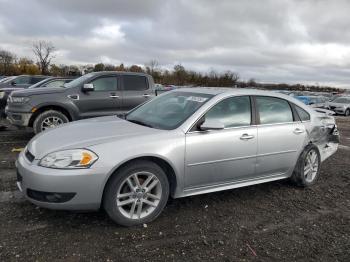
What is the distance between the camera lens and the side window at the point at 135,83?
879 cm

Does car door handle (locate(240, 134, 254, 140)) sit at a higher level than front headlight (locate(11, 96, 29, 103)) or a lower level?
lower

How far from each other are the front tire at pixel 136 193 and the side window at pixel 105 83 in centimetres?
524

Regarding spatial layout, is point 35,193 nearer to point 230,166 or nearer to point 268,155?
point 230,166

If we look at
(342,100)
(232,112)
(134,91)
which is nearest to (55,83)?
(134,91)

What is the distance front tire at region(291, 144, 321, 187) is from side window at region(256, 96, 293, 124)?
0.60 meters

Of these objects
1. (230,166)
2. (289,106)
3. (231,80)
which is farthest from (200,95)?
(231,80)

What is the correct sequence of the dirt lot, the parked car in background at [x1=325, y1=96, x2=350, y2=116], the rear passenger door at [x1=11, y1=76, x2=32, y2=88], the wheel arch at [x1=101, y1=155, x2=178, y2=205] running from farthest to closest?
the parked car in background at [x1=325, y1=96, x2=350, y2=116]
the rear passenger door at [x1=11, y1=76, x2=32, y2=88]
the wheel arch at [x1=101, y1=155, x2=178, y2=205]
the dirt lot

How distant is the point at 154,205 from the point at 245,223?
42.5 inches

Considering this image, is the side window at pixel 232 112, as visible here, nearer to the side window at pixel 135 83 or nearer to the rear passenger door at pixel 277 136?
the rear passenger door at pixel 277 136

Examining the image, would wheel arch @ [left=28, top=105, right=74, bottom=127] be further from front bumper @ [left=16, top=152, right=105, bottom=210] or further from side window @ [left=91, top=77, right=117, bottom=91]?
front bumper @ [left=16, top=152, right=105, bottom=210]

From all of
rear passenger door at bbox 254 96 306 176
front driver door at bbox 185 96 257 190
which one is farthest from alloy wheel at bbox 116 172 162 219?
rear passenger door at bbox 254 96 306 176

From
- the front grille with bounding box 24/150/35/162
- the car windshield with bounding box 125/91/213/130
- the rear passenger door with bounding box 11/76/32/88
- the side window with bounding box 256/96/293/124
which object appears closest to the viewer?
the front grille with bounding box 24/150/35/162

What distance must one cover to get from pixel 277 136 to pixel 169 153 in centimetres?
178

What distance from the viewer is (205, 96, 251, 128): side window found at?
418 centimetres
